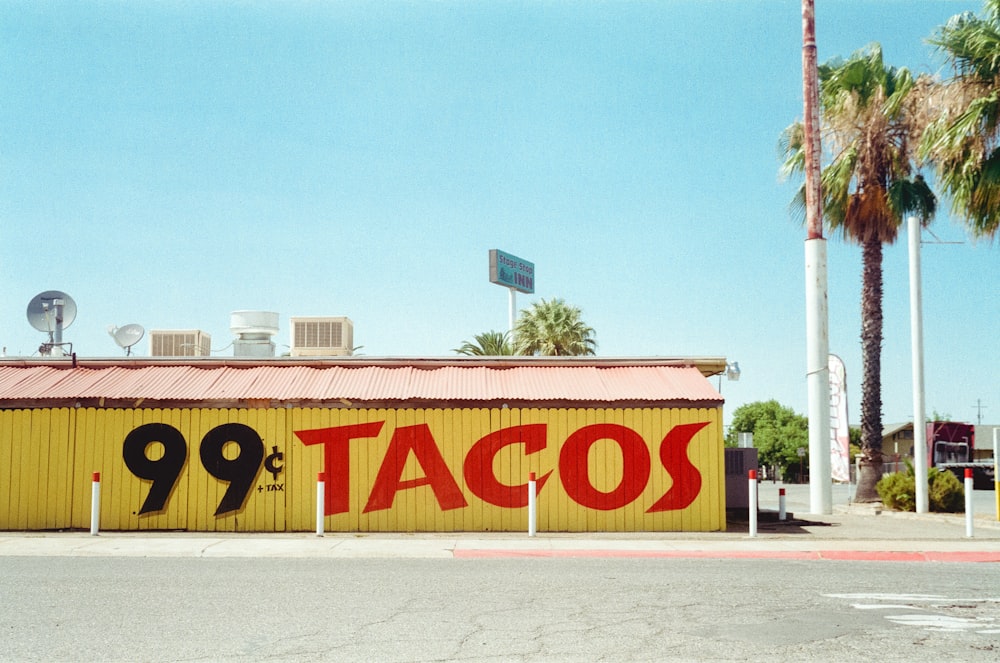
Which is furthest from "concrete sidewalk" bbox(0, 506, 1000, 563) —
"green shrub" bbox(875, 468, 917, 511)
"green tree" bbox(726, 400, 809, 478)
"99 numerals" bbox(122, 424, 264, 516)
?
"green tree" bbox(726, 400, 809, 478)

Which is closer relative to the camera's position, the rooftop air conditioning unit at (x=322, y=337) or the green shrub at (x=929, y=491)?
the green shrub at (x=929, y=491)

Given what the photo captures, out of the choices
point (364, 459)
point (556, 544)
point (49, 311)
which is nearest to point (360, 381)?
point (364, 459)

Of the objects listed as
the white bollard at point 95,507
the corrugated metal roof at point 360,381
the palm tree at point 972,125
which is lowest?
the white bollard at point 95,507

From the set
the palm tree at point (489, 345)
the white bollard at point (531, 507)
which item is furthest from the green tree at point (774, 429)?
the white bollard at point (531, 507)

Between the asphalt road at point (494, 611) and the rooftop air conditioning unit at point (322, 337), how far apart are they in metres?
13.8

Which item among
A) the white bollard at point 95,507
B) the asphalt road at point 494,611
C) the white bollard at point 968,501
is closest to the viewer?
the asphalt road at point 494,611

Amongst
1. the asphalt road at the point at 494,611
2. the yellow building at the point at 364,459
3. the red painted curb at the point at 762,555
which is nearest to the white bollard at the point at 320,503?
the yellow building at the point at 364,459

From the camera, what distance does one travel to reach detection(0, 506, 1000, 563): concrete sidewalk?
541 inches

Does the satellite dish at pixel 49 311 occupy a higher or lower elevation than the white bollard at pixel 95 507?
higher

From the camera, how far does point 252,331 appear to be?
2295 centimetres

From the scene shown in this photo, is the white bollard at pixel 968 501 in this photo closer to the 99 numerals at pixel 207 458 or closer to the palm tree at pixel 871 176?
the palm tree at pixel 871 176

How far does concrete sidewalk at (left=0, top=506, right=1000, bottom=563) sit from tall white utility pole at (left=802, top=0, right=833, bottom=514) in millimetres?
3114

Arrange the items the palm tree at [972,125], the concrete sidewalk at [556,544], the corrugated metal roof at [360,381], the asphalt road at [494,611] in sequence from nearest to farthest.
A: 1. the asphalt road at [494,611]
2. the concrete sidewalk at [556,544]
3. the corrugated metal roof at [360,381]
4. the palm tree at [972,125]

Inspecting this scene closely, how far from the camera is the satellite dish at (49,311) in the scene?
22766mm
